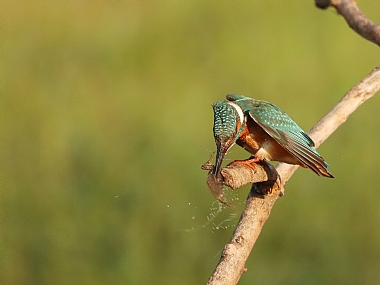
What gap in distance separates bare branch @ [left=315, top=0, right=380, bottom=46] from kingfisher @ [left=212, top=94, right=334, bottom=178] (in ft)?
2.84

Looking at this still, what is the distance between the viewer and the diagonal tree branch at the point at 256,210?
179 centimetres

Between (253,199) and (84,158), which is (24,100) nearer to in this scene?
(84,158)

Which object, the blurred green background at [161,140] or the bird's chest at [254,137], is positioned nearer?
the bird's chest at [254,137]

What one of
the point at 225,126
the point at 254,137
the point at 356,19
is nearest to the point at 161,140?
the point at 254,137

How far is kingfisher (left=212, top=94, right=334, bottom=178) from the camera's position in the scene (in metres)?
2.06

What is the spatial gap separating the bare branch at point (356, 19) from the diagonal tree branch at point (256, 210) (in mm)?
349

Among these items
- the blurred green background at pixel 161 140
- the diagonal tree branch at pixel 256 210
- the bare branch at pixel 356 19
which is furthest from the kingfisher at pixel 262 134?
the bare branch at pixel 356 19

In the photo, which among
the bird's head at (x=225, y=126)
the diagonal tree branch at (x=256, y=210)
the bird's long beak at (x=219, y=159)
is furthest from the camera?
the bird's head at (x=225, y=126)

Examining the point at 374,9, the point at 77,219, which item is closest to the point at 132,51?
the point at 77,219

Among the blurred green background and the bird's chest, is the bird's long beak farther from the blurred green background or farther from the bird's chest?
Answer: the blurred green background

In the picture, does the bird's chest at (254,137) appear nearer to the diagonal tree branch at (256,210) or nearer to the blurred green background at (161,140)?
the diagonal tree branch at (256,210)

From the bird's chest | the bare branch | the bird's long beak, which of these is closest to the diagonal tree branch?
the bird's long beak

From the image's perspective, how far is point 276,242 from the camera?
3084mm

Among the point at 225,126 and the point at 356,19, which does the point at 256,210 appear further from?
the point at 356,19
